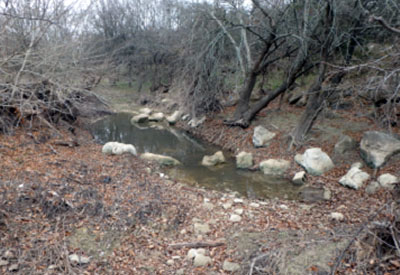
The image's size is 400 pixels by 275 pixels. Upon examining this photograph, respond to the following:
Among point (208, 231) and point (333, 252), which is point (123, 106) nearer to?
point (208, 231)

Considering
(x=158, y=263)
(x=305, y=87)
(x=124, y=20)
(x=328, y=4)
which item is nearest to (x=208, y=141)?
(x=305, y=87)

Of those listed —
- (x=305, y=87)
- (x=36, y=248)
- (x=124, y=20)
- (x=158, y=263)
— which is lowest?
(x=158, y=263)

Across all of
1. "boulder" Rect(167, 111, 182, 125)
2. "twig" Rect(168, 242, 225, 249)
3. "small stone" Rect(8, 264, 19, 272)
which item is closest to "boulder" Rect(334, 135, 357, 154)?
"twig" Rect(168, 242, 225, 249)

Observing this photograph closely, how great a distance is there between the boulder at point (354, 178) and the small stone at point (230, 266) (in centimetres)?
386

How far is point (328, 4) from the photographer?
699cm

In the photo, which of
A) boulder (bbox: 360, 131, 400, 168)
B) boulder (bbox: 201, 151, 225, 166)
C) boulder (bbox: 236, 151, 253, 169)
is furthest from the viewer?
boulder (bbox: 201, 151, 225, 166)

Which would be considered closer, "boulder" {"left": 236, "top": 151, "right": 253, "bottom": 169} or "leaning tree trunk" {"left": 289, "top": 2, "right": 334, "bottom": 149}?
"leaning tree trunk" {"left": 289, "top": 2, "right": 334, "bottom": 149}

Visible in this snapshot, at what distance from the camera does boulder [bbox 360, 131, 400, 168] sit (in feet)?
22.1

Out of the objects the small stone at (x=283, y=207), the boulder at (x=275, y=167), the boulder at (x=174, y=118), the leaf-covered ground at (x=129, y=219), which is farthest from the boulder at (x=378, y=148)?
the boulder at (x=174, y=118)

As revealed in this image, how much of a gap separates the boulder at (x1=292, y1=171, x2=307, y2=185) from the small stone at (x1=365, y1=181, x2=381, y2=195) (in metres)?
1.40

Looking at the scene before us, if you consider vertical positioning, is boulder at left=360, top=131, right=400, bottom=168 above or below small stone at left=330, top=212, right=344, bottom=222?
above

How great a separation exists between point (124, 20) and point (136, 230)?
822 inches

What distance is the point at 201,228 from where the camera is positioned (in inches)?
188

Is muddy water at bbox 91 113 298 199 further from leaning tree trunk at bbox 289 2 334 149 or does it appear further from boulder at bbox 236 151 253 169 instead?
leaning tree trunk at bbox 289 2 334 149
